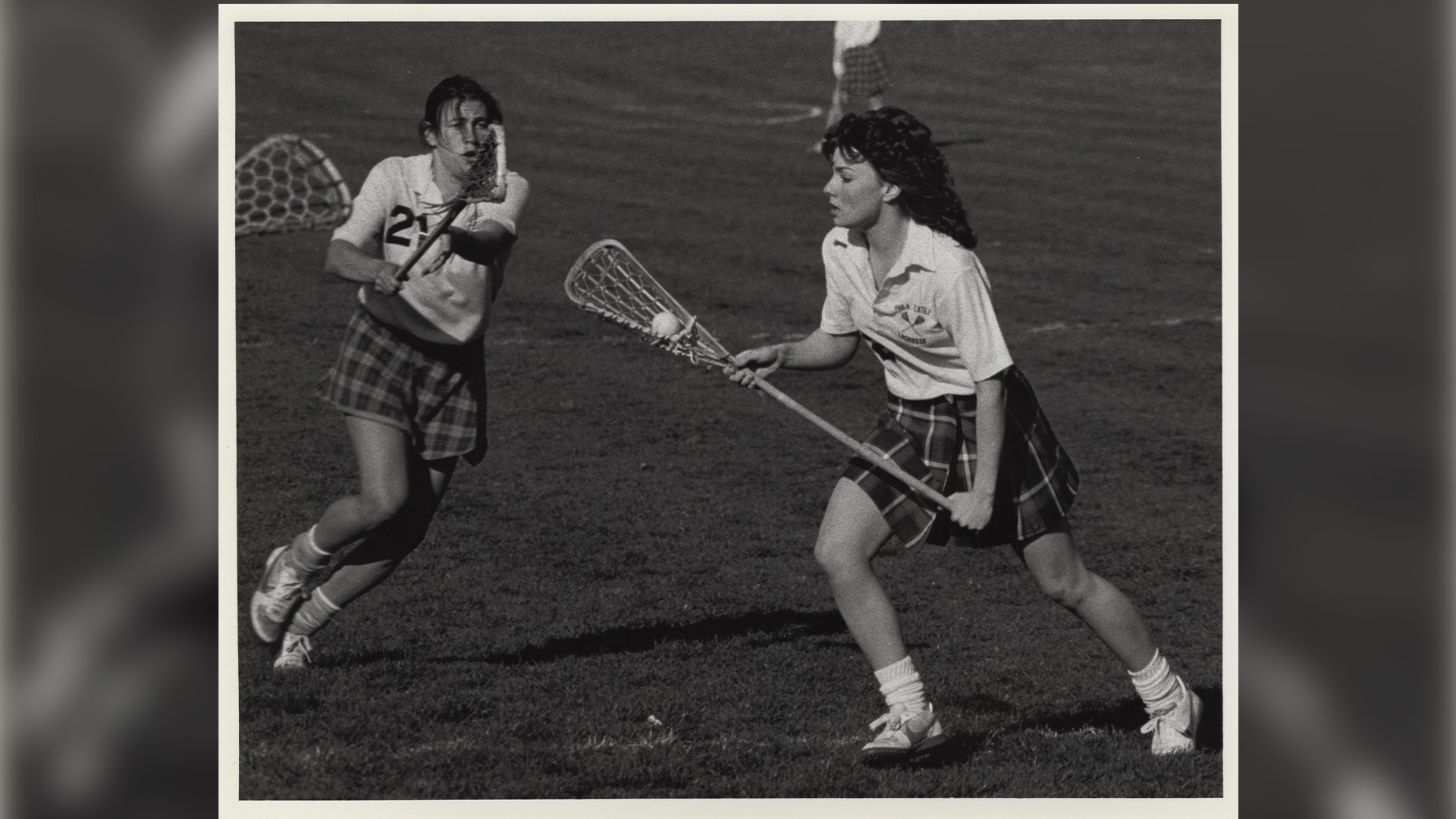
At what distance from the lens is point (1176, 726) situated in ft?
18.9

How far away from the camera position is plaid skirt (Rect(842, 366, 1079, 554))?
5.46 metres

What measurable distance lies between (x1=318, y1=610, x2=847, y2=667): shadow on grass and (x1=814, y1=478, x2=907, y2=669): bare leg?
1165 millimetres

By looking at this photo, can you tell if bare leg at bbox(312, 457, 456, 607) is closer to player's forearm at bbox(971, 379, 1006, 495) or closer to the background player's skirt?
player's forearm at bbox(971, 379, 1006, 495)

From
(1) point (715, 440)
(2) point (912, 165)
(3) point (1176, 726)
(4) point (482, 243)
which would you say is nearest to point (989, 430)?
(2) point (912, 165)

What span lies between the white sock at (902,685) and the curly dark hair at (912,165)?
125 cm

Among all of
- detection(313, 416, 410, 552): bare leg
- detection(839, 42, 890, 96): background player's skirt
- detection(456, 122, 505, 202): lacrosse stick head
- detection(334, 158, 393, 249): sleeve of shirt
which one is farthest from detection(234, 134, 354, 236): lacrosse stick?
detection(839, 42, 890, 96): background player's skirt

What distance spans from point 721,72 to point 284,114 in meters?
3.65

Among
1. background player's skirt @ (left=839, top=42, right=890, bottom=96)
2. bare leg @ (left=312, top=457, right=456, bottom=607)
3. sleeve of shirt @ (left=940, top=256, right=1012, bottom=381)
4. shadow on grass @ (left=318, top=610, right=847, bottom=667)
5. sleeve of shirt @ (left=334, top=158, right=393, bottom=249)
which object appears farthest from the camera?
background player's skirt @ (left=839, top=42, right=890, bottom=96)

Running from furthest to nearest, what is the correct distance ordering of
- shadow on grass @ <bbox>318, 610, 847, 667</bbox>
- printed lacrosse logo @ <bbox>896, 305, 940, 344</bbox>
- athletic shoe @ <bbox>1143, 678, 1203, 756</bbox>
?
1. shadow on grass @ <bbox>318, 610, 847, 667</bbox>
2. athletic shoe @ <bbox>1143, 678, 1203, 756</bbox>
3. printed lacrosse logo @ <bbox>896, 305, 940, 344</bbox>

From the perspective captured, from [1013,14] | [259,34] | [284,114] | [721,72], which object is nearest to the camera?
[1013,14]

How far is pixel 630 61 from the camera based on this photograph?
13531 mm
